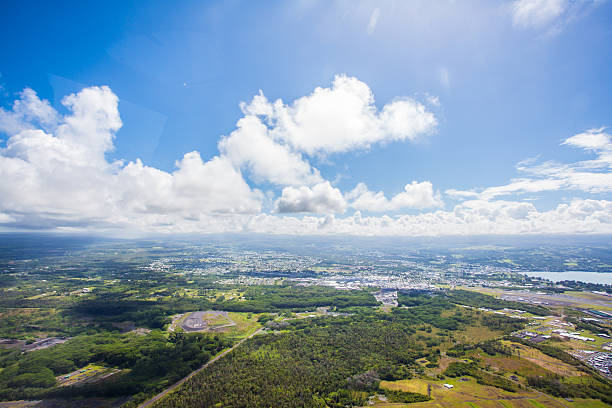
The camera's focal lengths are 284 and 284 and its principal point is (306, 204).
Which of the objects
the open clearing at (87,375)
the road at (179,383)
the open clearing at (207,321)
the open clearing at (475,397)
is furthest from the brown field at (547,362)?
the open clearing at (87,375)

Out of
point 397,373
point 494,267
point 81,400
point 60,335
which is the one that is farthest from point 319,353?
point 494,267

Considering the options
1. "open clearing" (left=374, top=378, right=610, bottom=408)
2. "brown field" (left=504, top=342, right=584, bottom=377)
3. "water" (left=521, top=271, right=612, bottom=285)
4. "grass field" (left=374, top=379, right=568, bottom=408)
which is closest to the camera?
"open clearing" (left=374, top=378, right=610, bottom=408)

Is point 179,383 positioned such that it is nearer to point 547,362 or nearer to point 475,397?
point 475,397

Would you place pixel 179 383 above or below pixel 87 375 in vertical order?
below

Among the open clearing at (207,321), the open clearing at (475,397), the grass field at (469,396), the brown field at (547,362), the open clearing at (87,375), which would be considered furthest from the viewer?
the open clearing at (207,321)

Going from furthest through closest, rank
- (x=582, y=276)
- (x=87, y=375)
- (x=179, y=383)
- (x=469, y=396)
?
(x=582, y=276) < (x=87, y=375) < (x=179, y=383) < (x=469, y=396)

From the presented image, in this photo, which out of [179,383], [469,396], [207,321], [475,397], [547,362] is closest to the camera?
[475,397]

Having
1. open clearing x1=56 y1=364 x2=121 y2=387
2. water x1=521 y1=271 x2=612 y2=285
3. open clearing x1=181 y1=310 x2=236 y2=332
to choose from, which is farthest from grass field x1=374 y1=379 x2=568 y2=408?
water x1=521 y1=271 x2=612 y2=285

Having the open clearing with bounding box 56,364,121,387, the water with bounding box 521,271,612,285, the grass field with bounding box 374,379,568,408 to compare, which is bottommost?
the water with bounding box 521,271,612,285

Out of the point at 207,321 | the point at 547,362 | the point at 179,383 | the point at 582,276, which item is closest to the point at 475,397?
the point at 547,362

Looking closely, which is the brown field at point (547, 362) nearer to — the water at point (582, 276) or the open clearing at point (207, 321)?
the open clearing at point (207, 321)

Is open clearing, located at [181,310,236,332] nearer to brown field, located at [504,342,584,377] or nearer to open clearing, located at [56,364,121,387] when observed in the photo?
open clearing, located at [56,364,121,387]
